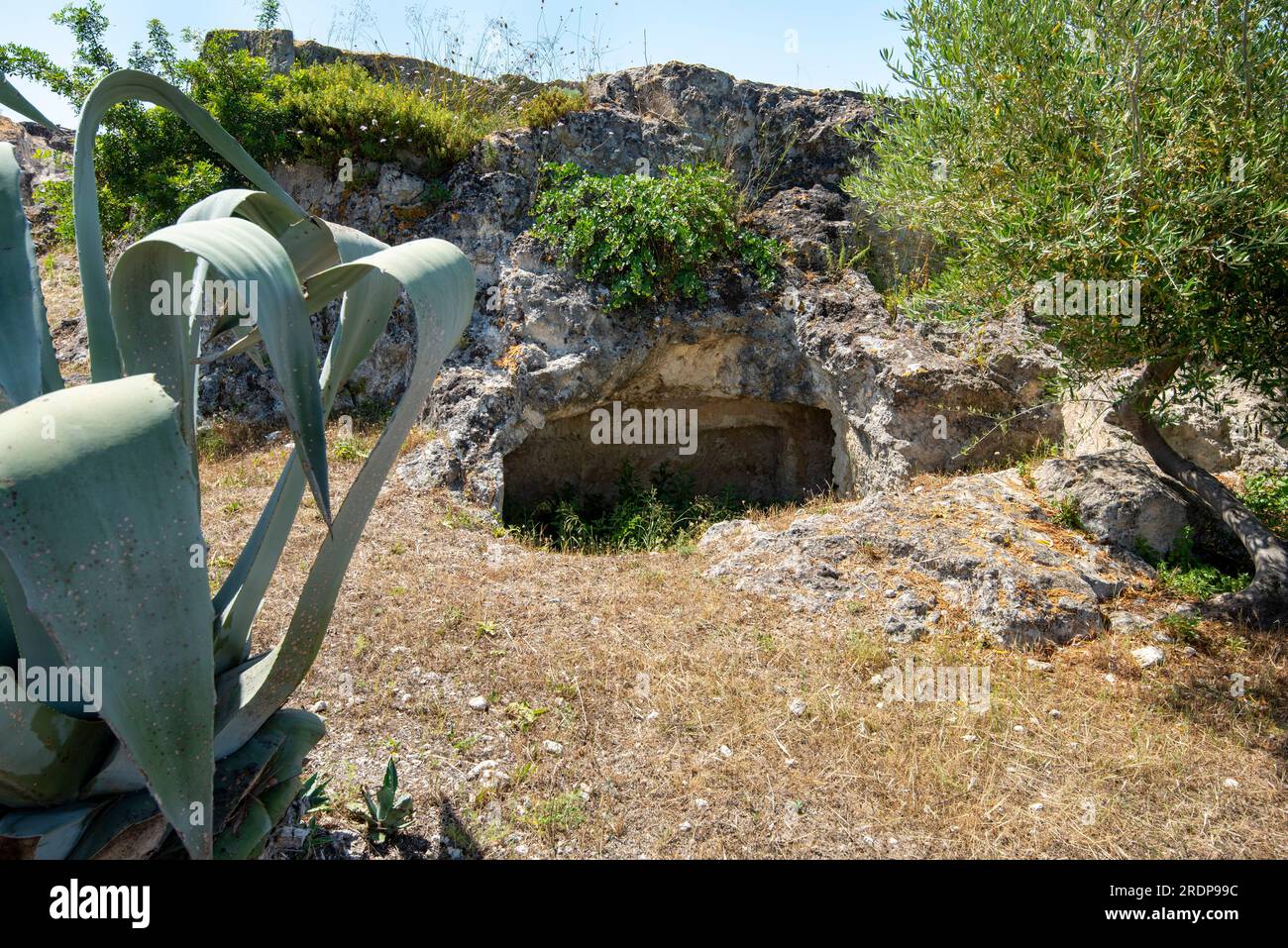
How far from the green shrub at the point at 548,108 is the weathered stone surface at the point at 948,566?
477 cm

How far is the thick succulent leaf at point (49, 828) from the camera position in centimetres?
167

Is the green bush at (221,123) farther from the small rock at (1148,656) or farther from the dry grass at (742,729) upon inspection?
the small rock at (1148,656)

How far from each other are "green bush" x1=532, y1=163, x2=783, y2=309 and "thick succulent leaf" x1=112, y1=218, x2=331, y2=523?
533 centimetres

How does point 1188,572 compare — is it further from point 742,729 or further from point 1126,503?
point 742,729

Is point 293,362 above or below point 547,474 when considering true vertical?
above

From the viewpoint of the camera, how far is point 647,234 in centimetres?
699

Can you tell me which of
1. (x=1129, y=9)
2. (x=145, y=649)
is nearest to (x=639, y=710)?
(x=145, y=649)

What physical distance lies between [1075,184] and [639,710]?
3.25 meters

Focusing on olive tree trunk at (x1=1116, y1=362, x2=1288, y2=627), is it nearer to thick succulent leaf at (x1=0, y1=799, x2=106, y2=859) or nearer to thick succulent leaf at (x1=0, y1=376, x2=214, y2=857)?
thick succulent leaf at (x1=0, y1=376, x2=214, y2=857)

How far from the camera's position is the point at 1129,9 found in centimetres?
365

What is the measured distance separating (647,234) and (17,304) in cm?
560

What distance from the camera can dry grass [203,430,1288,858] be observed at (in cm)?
303

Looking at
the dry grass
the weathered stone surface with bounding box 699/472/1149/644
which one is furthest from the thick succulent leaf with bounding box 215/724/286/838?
the weathered stone surface with bounding box 699/472/1149/644
